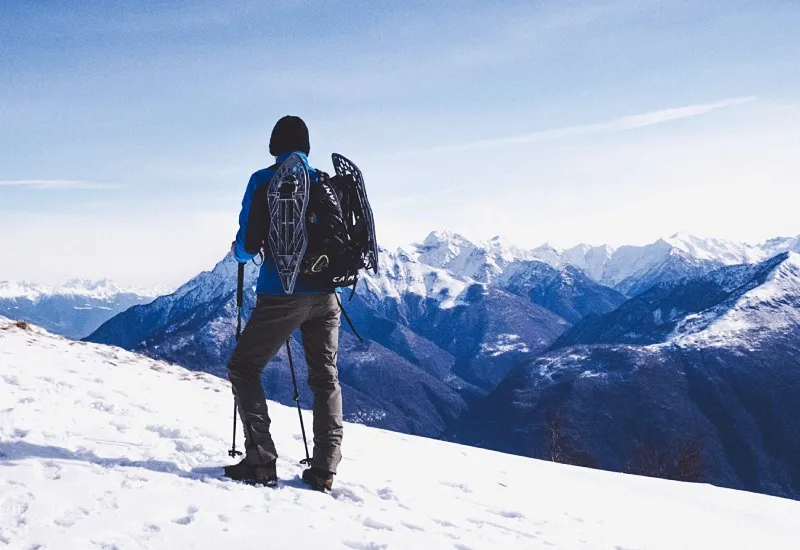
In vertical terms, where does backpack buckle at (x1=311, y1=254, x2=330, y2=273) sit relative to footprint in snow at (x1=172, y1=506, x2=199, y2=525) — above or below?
above

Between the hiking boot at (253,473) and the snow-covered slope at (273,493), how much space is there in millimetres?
216

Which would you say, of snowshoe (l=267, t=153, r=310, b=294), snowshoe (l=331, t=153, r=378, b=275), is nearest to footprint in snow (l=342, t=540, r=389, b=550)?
snowshoe (l=267, t=153, r=310, b=294)

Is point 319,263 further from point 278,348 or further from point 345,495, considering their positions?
point 345,495

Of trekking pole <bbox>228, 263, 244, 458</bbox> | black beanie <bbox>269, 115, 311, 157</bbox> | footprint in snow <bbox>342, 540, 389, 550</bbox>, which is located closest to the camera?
footprint in snow <bbox>342, 540, 389, 550</bbox>

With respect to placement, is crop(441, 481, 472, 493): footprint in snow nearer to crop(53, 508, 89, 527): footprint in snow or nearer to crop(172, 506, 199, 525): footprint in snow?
crop(172, 506, 199, 525): footprint in snow

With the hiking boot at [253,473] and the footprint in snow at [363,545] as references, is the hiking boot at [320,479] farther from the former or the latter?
the footprint in snow at [363,545]

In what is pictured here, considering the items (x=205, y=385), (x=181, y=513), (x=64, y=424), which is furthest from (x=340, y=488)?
(x=205, y=385)

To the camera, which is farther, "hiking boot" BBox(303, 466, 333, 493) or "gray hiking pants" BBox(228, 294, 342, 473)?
"hiking boot" BBox(303, 466, 333, 493)

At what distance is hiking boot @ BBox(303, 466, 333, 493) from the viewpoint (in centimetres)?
798

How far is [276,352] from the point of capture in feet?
25.3

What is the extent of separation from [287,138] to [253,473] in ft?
14.3

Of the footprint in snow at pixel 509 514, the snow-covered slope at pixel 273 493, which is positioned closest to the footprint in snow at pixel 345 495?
the snow-covered slope at pixel 273 493

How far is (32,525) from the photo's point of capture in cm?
582

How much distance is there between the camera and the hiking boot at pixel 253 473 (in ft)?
25.4
